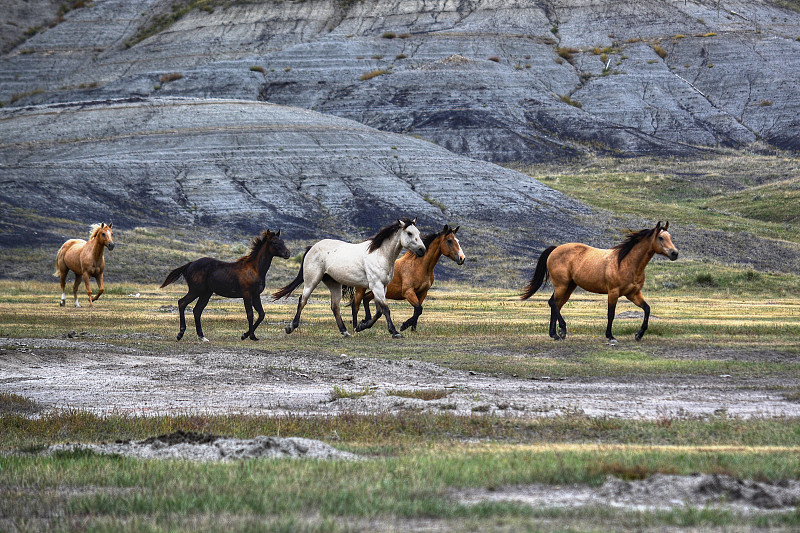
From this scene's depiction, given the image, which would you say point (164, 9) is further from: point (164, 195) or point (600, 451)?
point (600, 451)

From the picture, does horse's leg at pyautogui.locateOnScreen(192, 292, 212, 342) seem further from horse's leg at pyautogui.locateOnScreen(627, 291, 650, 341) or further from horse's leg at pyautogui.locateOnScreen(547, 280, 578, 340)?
horse's leg at pyautogui.locateOnScreen(627, 291, 650, 341)

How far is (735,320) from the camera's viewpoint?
28219mm

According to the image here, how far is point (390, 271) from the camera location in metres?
23.2

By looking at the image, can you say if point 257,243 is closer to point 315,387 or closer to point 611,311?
point 315,387

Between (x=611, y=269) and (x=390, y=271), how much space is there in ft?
18.3

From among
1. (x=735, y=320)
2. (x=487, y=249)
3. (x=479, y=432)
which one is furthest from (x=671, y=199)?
(x=479, y=432)

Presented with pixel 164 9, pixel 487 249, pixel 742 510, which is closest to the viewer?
pixel 742 510

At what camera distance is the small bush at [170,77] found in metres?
108

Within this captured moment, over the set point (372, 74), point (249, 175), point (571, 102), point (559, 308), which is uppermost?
point (372, 74)

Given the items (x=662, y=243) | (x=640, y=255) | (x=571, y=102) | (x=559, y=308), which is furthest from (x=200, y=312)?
(x=571, y=102)

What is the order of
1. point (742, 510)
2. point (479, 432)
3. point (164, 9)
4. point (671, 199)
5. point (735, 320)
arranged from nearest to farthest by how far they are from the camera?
point (742, 510), point (479, 432), point (735, 320), point (671, 199), point (164, 9)

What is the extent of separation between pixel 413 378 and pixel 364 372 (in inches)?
43.9

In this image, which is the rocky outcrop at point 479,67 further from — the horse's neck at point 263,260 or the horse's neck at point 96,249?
the horse's neck at point 263,260

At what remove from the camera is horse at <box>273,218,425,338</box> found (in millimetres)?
22953
